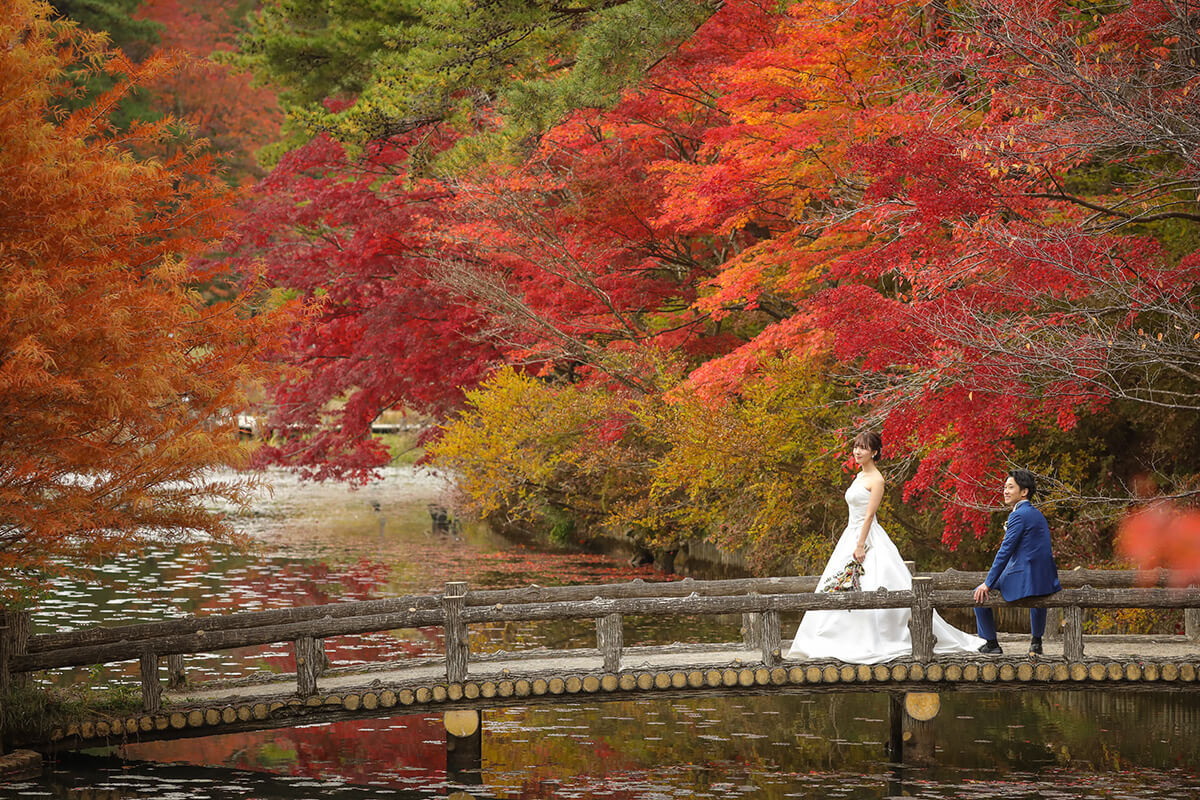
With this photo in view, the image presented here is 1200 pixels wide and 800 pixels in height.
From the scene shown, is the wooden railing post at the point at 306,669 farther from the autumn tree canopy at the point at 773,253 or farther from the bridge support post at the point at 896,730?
the bridge support post at the point at 896,730

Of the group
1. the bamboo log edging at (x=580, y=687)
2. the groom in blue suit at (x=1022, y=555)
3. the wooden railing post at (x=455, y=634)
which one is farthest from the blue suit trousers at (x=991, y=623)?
the wooden railing post at (x=455, y=634)

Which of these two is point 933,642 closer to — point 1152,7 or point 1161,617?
point 1161,617

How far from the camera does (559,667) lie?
1071 cm

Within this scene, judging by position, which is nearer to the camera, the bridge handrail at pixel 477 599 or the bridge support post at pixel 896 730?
the bridge handrail at pixel 477 599

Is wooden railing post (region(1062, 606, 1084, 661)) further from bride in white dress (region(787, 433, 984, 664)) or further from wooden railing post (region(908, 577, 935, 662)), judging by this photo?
wooden railing post (region(908, 577, 935, 662))

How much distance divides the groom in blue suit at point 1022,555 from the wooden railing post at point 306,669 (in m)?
5.13

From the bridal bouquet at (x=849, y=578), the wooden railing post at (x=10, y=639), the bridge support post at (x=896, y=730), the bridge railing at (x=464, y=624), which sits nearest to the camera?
the bridge railing at (x=464, y=624)

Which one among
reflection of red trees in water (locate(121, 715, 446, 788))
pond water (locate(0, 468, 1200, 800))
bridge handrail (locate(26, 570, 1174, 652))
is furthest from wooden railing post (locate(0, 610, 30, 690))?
reflection of red trees in water (locate(121, 715, 446, 788))

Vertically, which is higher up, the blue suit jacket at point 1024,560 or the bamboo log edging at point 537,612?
the blue suit jacket at point 1024,560

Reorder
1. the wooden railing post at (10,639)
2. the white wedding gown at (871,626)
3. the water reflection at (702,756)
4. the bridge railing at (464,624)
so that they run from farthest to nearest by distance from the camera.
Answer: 1. the white wedding gown at (871,626)
2. the wooden railing post at (10,639)
3. the bridge railing at (464,624)
4. the water reflection at (702,756)

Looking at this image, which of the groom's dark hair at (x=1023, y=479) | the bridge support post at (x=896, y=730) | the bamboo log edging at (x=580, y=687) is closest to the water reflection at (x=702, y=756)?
the bridge support post at (x=896, y=730)

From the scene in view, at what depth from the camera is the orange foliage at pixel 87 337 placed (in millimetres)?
9844

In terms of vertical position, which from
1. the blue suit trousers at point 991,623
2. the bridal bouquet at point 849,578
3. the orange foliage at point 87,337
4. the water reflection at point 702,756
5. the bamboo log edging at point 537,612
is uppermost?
the orange foliage at point 87,337

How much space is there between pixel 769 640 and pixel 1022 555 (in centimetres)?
202
